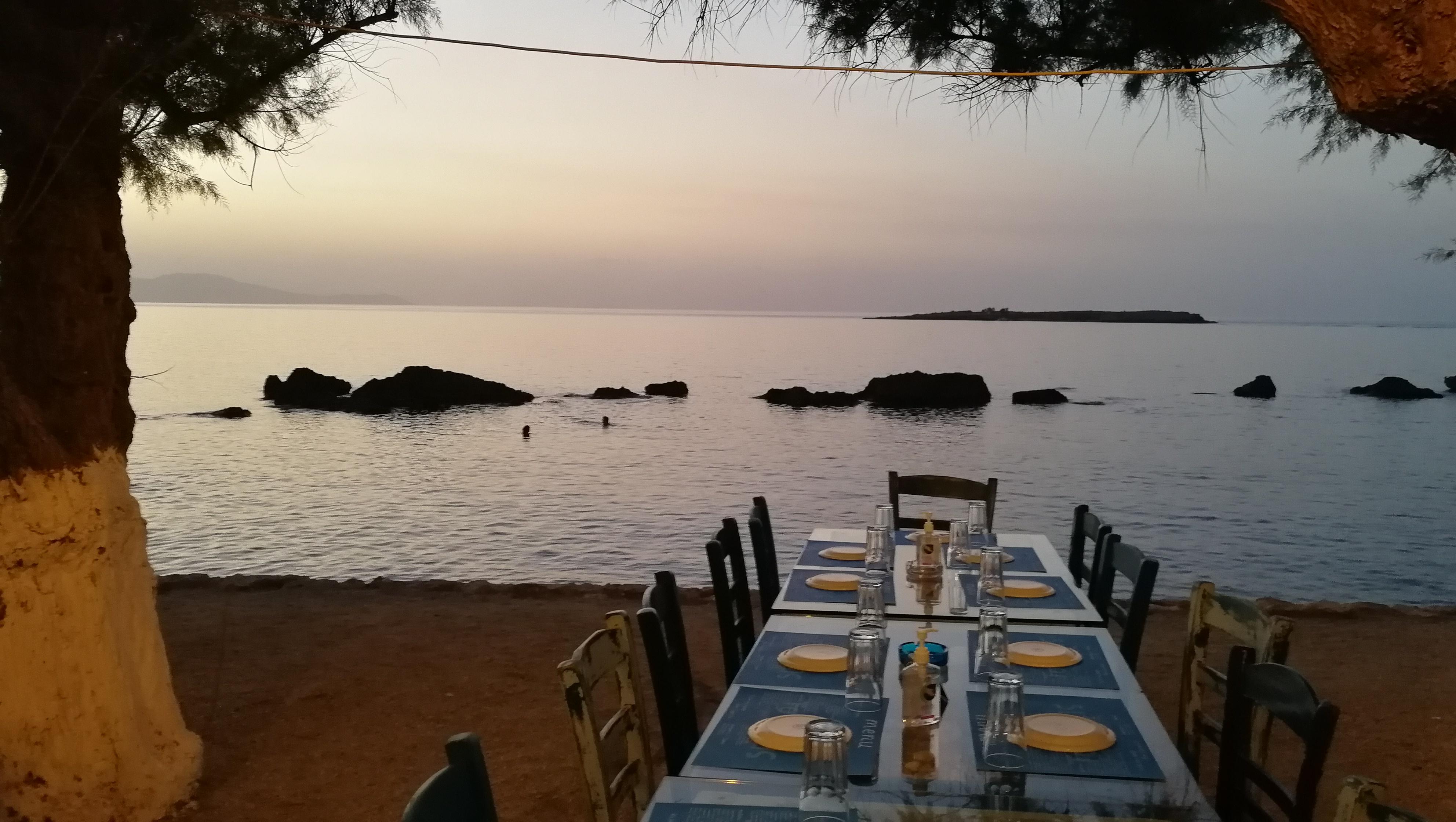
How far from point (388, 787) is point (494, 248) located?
124ft

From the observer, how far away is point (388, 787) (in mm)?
3561

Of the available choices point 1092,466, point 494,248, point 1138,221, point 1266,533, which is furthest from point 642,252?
point 1266,533

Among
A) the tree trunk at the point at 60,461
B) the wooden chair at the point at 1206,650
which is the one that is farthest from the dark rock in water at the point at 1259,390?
the tree trunk at the point at 60,461

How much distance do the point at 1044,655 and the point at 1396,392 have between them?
43.4 m

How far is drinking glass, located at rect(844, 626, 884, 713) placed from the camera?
83.7 inches

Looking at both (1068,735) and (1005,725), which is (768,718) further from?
(1068,735)

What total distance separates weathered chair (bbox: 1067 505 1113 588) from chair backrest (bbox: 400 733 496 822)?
2561 mm

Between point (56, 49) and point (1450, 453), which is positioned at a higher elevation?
point (56, 49)

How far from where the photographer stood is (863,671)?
7.03 feet

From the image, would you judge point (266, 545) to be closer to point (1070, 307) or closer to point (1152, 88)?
point (1152, 88)

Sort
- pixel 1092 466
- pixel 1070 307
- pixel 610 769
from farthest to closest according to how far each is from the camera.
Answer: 1. pixel 1070 307
2. pixel 1092 466
3. pixel 610 769

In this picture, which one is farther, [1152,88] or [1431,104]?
[1152,88]

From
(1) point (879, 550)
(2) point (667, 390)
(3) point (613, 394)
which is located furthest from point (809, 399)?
(1) point (879, 550)

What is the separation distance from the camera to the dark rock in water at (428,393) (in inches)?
1163
